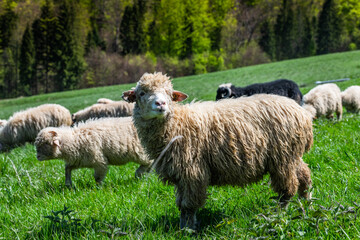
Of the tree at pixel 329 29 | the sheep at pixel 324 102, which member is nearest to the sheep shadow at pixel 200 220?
the sheep at pixel 324 102

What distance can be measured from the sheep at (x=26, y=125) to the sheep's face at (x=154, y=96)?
782 centimetres

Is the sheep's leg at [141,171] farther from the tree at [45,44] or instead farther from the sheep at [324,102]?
the tree at [45,44]

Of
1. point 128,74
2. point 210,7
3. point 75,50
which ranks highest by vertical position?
point 210,7

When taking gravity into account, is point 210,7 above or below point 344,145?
above

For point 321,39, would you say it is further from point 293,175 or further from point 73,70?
point 293,175

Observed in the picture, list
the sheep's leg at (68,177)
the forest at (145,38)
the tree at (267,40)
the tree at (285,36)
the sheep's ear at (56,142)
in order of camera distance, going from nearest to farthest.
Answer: the sheep's leg at (68,177), the sheep's ear at (56,142), the forest at (145,38), the tree at (267,40), the tree at (285,36)

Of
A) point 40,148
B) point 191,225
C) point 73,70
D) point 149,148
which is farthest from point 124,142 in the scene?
point 73,70

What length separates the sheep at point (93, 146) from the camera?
5.35 meters

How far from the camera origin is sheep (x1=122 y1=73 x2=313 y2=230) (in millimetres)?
3031

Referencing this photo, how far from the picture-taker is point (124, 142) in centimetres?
562

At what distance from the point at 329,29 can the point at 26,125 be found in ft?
157

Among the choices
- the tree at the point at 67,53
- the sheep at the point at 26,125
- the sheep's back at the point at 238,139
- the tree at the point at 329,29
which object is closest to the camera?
the sheep's back at the point at 238,139

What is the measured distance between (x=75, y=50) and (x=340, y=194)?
154 feet

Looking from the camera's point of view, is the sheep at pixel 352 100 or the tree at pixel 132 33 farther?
the tree at pixel 132 33
